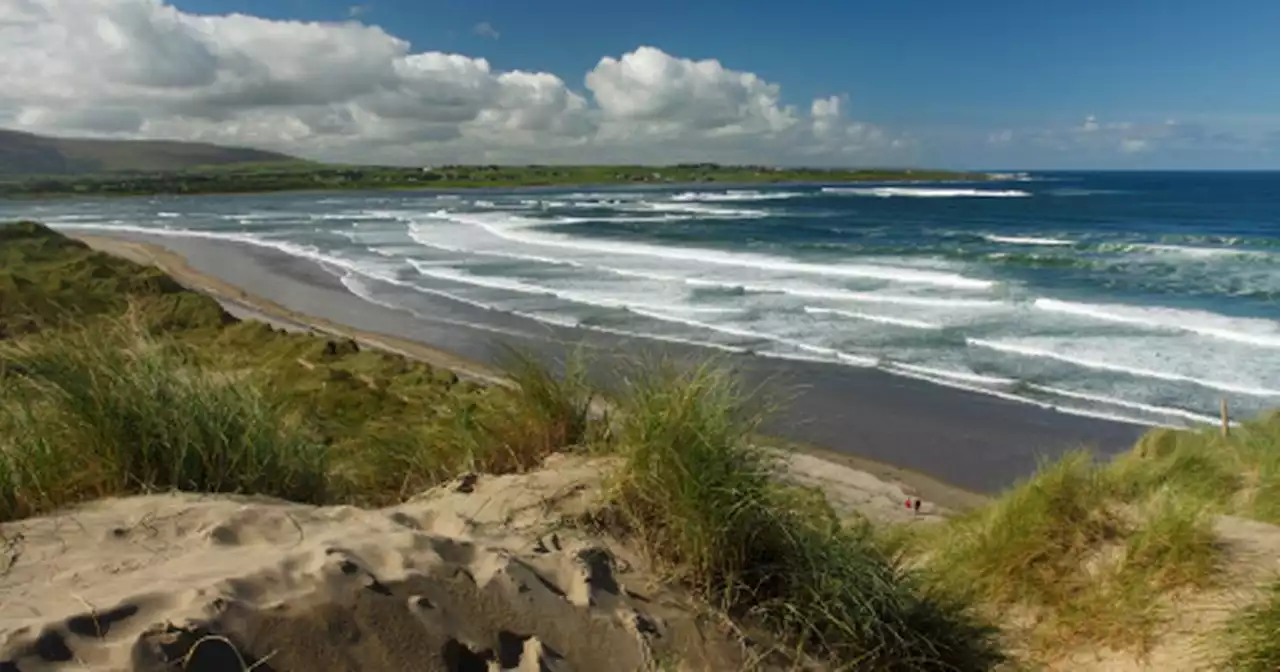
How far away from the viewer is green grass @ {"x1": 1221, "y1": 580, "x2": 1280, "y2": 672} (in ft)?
13.2

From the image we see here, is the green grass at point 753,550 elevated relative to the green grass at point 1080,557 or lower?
elevated

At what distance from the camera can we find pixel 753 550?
153 inches

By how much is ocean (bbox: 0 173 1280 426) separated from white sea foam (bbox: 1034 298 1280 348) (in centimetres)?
9

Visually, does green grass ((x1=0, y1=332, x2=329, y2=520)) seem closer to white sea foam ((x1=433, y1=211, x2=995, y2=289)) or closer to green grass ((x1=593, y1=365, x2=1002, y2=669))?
green grass ((x1=593, y1=365, x2=1002, y2=669))

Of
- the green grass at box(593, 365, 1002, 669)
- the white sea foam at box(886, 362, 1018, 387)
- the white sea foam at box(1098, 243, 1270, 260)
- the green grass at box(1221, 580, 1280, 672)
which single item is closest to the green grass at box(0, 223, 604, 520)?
the green grass at box(593, 365, 1002, 669)

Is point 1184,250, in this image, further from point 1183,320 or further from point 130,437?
point 130,437

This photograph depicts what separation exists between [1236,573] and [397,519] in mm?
4837

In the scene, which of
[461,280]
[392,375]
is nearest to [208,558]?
[392,375]

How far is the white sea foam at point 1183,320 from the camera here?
20597 mm

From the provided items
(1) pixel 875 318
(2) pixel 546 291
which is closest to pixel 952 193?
(2) pixel 546 291

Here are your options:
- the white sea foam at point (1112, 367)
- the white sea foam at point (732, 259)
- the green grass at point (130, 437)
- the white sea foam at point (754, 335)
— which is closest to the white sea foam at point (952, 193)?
the white sea foam at point (732, 259)

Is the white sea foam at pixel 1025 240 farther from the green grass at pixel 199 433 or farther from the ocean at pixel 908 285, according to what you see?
the green grass at pixel 199 433

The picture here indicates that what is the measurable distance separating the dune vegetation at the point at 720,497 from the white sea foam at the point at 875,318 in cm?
1507

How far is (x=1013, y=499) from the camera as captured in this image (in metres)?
6.87
